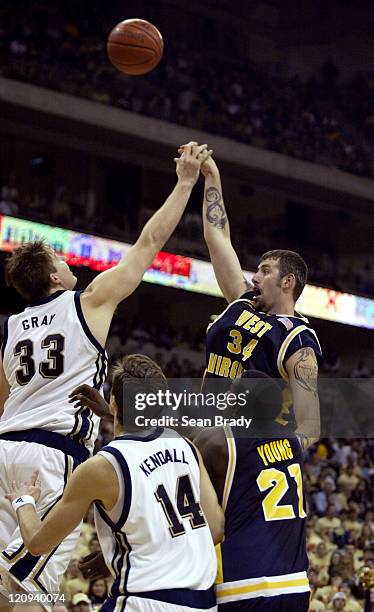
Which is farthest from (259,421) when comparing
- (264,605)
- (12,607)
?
(12,607)

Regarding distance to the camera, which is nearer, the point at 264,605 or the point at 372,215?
the point at 264,605

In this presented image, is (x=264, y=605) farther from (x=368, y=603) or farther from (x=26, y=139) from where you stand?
(x=26, y=139)

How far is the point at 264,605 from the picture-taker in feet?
14.0

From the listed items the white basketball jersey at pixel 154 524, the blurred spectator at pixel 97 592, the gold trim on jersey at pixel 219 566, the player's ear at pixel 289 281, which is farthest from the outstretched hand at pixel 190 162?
the blurred spectator at pixel 97 592

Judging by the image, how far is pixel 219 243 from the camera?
18.1 feet

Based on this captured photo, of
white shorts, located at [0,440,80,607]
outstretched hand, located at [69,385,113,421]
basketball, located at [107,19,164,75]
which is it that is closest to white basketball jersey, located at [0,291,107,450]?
white shorts, located at [0,440,80,607]

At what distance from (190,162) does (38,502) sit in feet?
6.24

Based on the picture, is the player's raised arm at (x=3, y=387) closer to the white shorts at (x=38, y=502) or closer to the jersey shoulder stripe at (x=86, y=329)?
the white shorts at (x=38, y=502)

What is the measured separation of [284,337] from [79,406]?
1.03 m

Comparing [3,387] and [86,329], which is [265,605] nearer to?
[86,329]

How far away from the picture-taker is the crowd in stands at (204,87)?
74.7 ft

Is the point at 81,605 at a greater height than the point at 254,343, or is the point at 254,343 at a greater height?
the point at 254,343

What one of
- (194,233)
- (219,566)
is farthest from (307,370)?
(194,233)

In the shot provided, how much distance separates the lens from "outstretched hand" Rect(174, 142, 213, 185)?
520cm
